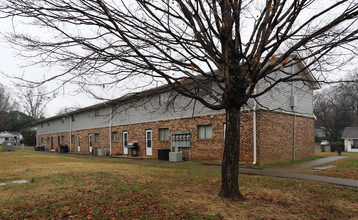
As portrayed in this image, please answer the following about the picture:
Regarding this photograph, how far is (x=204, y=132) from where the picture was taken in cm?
1680

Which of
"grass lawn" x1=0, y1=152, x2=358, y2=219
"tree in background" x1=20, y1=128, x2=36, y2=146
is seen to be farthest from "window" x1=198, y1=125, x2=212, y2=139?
"tree in background" x1=20, y1=128, x2=36, y2=146

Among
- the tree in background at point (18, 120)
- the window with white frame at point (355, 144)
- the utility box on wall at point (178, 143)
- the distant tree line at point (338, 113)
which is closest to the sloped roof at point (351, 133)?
the window with white frame at point (355, 144)

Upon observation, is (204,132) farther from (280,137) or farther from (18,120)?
(18,120)

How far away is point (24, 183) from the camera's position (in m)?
7.60

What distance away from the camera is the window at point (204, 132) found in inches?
649

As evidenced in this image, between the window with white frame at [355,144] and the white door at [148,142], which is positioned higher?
the white door at [148,142]

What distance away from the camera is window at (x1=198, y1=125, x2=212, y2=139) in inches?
649

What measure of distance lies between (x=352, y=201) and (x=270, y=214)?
291 cm

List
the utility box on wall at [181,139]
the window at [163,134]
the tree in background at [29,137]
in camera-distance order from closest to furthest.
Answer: the utility box on wall at [181,139] → the window at [163,134] → the tree in background at [29,137]

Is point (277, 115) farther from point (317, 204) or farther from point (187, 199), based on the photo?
point (187, 199)

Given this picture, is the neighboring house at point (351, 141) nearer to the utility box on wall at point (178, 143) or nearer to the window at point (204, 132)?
the window at point (204, 132)

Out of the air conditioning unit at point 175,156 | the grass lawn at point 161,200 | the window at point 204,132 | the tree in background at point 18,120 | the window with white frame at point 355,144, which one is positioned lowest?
the window with white frame at point 355,144

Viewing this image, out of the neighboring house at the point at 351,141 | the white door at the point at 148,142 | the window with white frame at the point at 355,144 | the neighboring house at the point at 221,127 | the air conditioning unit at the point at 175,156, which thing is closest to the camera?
the neighboring house at the point at 221,127

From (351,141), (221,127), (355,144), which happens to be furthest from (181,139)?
(355,144)
